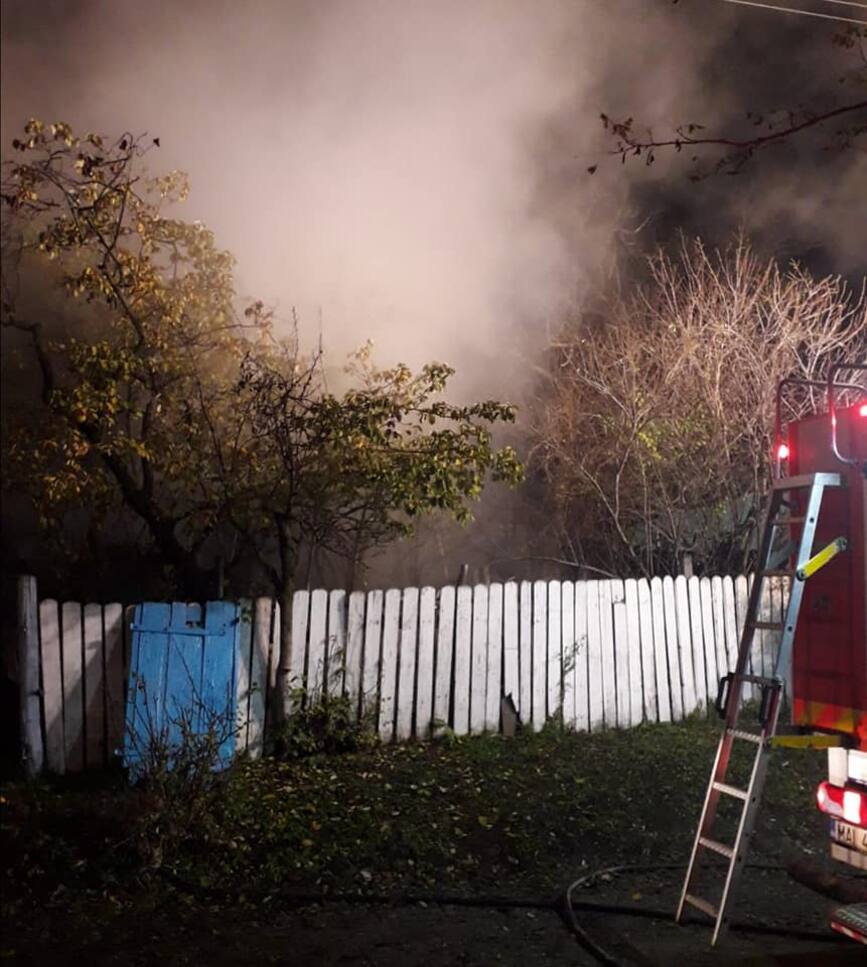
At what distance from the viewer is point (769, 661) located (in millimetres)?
10047

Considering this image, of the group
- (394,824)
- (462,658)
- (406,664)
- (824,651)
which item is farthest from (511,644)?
(824,651)

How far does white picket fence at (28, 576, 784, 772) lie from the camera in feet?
23.3

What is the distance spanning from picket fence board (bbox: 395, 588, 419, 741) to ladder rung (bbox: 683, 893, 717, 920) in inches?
136

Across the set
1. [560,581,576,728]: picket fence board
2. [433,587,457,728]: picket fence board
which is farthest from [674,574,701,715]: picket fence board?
[433,587,457,728]: picket fence board

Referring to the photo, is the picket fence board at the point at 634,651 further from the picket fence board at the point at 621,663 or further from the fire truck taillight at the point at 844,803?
the fire truck taillight at the point at 844,803

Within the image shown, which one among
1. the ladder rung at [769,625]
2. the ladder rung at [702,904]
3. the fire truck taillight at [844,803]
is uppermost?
the ladder rung at [769,625]

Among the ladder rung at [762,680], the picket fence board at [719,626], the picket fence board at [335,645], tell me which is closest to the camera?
the ladder rung at [762,680]

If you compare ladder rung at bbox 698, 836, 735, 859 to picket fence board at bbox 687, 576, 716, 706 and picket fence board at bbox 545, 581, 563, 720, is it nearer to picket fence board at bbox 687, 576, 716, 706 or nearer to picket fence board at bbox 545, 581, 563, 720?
picket fence board at bbox 545, 581, 563, 720

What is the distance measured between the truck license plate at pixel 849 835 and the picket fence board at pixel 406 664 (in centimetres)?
403

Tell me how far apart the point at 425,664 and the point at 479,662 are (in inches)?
19.6

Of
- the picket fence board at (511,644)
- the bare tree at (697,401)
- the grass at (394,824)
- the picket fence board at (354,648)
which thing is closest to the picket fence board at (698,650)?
the bare tree at (697,401)

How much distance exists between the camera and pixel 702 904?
468cm

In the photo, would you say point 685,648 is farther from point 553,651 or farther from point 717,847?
point 717,847

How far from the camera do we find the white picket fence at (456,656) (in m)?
7.11
